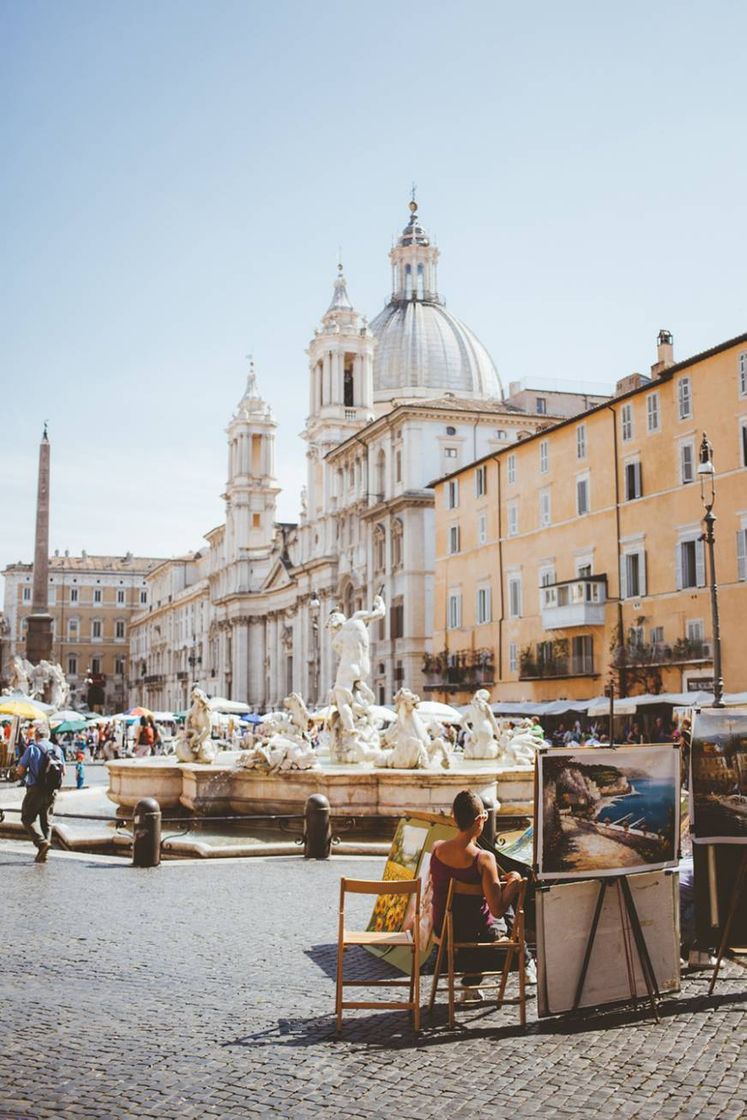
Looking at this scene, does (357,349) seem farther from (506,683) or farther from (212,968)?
(212,968)

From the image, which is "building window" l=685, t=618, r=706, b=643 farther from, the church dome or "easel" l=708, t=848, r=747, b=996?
the church dome

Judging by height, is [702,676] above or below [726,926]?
above

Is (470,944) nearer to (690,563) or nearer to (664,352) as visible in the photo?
(690,563)

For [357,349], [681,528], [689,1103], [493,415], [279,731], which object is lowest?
[689,1103]

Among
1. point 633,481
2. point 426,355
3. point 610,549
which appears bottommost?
point 610,549

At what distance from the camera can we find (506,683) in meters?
43.7

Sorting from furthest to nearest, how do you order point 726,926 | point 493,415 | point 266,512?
point 266,512
point 493,415
point 726,926

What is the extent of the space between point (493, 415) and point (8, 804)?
41.2 m

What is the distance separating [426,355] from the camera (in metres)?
78.1

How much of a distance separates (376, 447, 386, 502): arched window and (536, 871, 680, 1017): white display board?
173 ft

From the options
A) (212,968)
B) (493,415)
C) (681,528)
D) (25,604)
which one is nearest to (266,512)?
(493,415)

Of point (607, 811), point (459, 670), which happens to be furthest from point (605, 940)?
point (459, 670)

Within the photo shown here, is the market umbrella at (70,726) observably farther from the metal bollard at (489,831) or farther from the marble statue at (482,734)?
the metal bollard at (489,831)

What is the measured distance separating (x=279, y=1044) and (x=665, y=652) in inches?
1139
